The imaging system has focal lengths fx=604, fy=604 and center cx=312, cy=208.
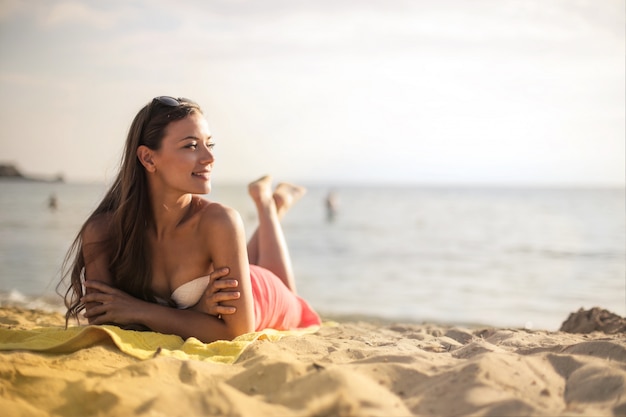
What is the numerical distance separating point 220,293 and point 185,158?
0.82m

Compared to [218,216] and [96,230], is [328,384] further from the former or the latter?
[96,230]

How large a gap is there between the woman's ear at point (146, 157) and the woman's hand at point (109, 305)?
753 mm

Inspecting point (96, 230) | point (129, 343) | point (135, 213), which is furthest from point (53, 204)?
point (129, 343)

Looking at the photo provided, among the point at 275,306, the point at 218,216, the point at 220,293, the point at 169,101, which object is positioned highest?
the point at 169,101

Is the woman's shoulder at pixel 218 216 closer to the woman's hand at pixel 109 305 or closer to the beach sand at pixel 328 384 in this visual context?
the woman's hand at pixel 109 305

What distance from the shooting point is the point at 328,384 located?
2.24 metres

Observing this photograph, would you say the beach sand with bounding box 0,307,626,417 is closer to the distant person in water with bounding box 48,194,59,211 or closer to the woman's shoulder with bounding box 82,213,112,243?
the woman's shoulder with bounding box 82,213,112,243

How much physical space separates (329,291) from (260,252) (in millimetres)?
4681

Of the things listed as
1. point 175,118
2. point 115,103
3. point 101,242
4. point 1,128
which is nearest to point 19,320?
A: point 101,242

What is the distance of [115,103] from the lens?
15.3 metres

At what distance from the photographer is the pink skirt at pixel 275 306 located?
4.25 meters

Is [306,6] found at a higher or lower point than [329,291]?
higher

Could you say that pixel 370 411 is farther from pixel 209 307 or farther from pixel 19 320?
pixel 19 320

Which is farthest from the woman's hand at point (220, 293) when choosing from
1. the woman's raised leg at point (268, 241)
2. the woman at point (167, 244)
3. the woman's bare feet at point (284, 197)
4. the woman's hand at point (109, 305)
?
the woman's bare feet at point (284, 197)
